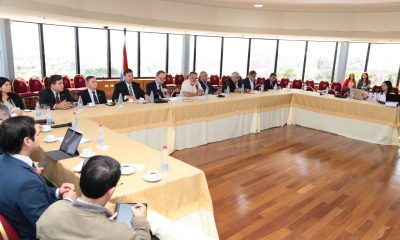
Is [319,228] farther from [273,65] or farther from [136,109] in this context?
[273,65]

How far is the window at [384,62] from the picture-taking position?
37.6 ft

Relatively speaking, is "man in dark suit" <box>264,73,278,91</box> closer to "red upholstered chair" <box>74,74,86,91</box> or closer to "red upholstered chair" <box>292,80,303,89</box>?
"red upholstered chair" <box>292,80,303,89</box>

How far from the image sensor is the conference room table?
250cm

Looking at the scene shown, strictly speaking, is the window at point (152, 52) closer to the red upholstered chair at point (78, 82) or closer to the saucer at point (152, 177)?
the red upholstered chair at point (78, 82)

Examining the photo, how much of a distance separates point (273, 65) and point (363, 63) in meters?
3.49

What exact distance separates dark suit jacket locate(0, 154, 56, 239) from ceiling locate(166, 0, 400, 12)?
22.6 ft

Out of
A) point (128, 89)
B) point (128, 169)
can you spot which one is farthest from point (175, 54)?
point (128, 169)

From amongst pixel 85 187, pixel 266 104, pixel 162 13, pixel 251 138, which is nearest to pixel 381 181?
pixel 251 138

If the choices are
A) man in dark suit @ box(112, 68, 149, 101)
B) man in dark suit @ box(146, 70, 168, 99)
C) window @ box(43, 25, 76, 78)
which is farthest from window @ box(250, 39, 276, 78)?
man in dark suit @ box(112, 68, 149, 101)

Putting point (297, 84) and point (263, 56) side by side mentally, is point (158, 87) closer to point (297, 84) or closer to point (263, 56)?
point (297, 84)

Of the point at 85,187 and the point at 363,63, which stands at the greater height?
the point at 363,63

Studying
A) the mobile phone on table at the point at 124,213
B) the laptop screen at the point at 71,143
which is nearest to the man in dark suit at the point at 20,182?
the mobile phone on table at the point at 124,213

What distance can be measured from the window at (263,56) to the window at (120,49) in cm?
483

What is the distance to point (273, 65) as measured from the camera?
42.5 ft
